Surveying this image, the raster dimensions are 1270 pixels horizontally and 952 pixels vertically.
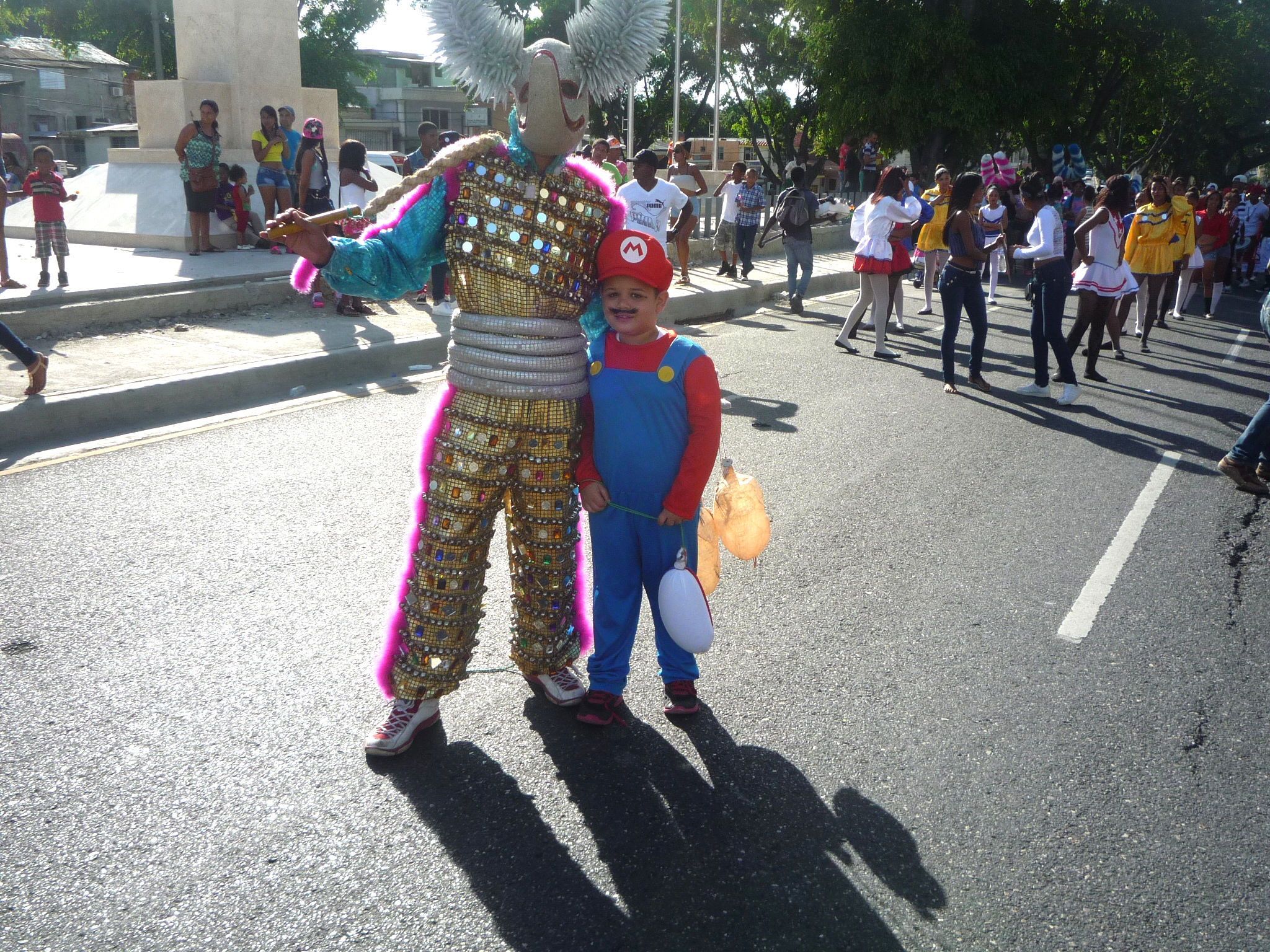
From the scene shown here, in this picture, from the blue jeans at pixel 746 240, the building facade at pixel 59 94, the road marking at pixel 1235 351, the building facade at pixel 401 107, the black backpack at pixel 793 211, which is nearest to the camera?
the road marking at pixel 1235 351

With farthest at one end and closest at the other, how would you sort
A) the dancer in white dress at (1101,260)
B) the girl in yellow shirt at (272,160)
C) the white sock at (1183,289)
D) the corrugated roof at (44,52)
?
the corrugated roof at (44,52) < the white sock at (1183,289) < the girl in yellow shirt at (272,160) < the dancer in white dress at (1101,260)

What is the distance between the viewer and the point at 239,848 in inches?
103

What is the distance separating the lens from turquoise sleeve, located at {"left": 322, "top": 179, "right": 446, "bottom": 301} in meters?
2.93

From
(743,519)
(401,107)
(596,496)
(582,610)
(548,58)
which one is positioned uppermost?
(401,107)

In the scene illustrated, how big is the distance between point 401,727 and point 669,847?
3.00 ft

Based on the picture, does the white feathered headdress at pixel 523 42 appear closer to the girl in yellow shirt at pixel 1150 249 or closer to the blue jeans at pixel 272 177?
the girl in yellow shirt at pixel 1150 249

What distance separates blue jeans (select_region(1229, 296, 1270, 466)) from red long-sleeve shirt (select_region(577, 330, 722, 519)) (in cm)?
479

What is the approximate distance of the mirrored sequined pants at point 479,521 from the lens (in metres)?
2.93

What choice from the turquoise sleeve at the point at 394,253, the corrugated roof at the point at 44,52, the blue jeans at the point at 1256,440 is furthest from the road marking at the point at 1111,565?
the corrugated roof at the point at 44,52

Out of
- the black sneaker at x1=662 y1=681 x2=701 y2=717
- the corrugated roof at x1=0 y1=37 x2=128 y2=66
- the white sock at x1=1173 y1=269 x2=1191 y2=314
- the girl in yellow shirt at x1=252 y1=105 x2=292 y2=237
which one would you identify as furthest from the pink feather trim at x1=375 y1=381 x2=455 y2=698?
the corrugated roof at x1=0 y1=37 x2=128 y2=66

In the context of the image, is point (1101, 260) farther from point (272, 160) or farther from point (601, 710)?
point (272, 160)

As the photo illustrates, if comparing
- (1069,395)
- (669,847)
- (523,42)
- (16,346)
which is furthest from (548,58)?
(1069,395)

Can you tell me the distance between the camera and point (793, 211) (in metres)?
12.6

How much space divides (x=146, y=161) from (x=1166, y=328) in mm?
14605
